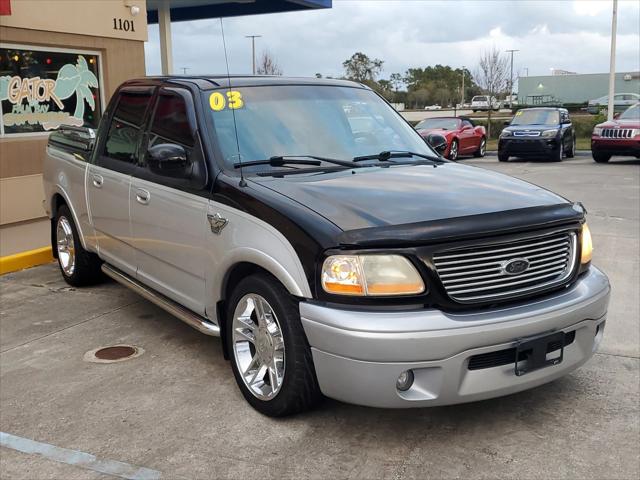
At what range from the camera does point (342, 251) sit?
3172 millimetres

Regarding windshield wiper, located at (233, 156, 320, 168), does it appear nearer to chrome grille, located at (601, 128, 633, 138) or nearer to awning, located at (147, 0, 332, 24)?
awning, located at (147, 0, 332, 24)

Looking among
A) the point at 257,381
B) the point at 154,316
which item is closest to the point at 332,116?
the point at 257,381

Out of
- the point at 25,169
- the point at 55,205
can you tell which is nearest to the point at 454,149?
the point at 25,169

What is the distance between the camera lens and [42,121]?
32.7 ft

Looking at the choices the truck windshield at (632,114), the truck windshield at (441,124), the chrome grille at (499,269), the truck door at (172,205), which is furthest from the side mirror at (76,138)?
the truck windshield at (441,124)

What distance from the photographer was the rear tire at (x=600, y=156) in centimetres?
1945

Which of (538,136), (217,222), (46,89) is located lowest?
(538,136)

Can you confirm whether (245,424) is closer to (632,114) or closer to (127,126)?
(127,126)

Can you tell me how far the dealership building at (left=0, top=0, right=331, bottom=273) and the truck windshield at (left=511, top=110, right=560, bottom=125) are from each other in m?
13.8

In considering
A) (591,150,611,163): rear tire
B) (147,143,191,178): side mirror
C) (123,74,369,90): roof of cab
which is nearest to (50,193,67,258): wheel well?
(123,74,369,90): roof of cab

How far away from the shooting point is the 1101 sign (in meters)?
10.8

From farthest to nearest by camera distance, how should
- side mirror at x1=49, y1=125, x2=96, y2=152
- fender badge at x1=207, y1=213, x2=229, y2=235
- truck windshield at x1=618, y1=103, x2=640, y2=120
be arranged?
truck windshield at x1=618, y1=103, x2=640, y2=120, side mirror at x1=49, y1=125, x2=96, y2=152, fender badge at x1=207, y1=213, x2=229, y2=235

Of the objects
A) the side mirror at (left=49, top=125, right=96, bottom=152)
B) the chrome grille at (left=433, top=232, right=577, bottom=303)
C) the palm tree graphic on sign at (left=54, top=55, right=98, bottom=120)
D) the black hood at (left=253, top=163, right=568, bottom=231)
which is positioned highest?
the palm tree graphic on sign at (left=54, top=55, right=98, bottom=120)

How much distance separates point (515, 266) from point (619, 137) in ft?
56.5
